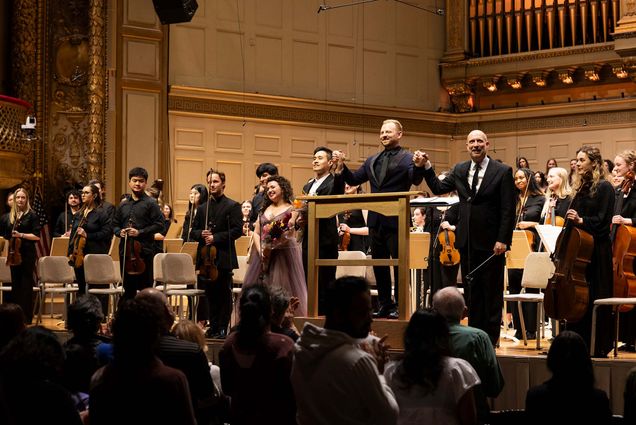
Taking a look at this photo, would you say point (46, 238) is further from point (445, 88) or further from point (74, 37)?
point (445, 88)

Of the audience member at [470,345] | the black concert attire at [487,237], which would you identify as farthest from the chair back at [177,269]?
the audience member at [470,345]

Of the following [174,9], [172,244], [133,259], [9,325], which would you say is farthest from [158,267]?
[9,325]

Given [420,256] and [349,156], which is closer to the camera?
[420,256]

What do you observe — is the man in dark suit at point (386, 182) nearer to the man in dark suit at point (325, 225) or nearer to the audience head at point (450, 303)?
the man in dark suit at point (325, 225)

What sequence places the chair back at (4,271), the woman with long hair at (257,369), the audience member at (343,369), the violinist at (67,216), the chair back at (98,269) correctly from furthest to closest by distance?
the violinist at (67,216), the chair back at (4,271), the chair back at (98,269), the woman with long hair at (257,369), the audience member at (343,369)

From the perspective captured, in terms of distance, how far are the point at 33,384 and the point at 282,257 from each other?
13.8ft

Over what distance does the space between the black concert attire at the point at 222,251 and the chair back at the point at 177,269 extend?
126 mm

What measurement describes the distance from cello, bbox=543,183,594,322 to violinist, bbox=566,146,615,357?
142mm

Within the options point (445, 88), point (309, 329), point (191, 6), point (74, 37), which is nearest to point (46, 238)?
point (74, 37)

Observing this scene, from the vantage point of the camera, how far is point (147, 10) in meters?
12.1

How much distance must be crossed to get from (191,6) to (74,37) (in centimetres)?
286

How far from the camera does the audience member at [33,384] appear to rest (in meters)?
3.09

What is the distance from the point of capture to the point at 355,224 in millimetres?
8922

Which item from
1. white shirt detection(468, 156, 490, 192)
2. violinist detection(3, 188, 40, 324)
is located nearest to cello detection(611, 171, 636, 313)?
white shirt detection(468, 156, 490, 192)
